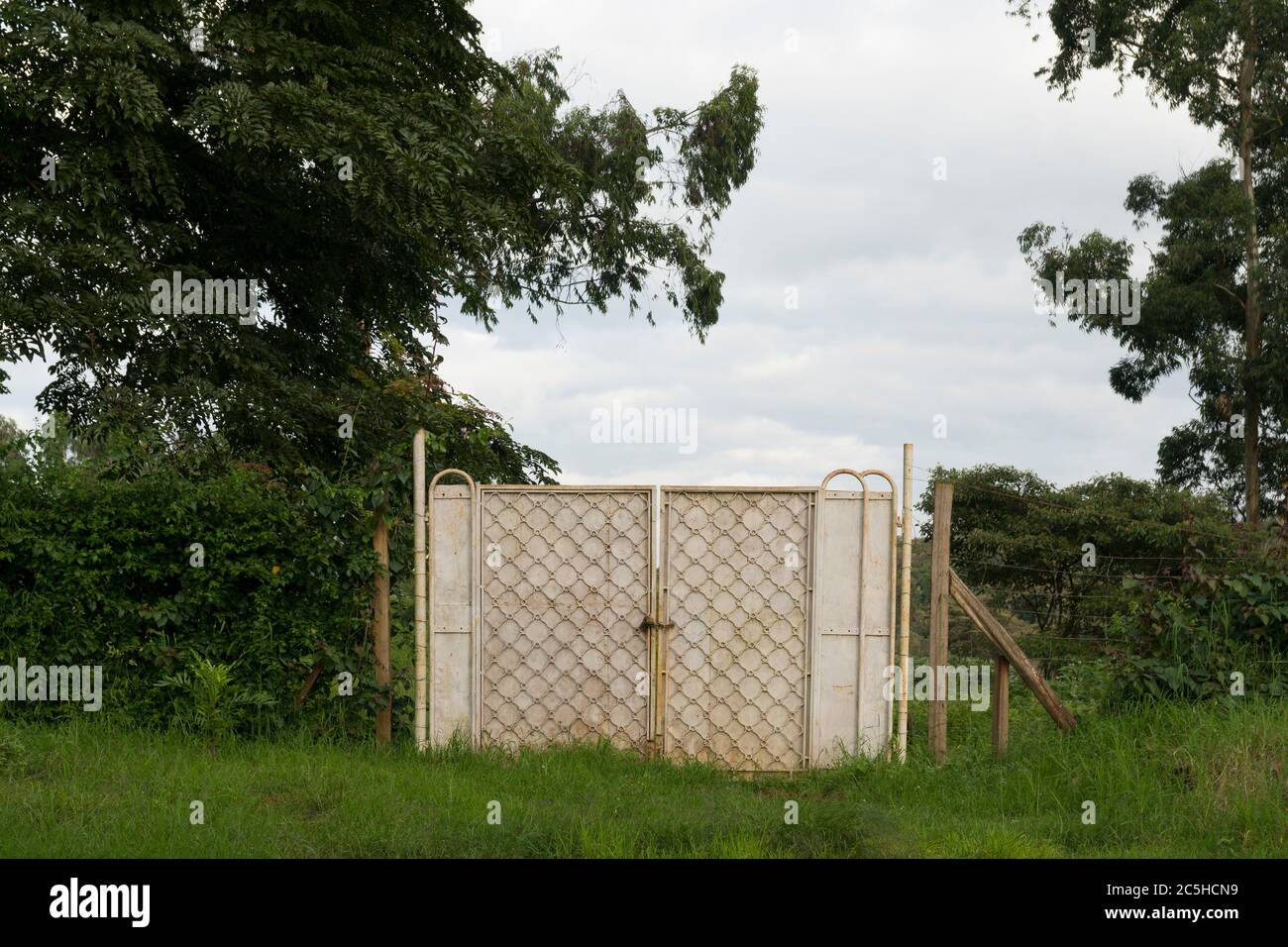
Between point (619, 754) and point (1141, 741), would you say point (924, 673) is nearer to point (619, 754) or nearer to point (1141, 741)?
point (1141, 741)

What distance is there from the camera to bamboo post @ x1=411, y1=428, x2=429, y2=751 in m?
8.27

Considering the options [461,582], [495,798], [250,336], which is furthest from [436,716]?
[250,336]

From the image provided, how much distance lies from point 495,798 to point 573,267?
53.7 ft

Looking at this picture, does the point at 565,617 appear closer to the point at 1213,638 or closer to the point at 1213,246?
the point at 1213,638

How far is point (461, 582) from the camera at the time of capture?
27.3ft

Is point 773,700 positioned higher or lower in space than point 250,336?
lower

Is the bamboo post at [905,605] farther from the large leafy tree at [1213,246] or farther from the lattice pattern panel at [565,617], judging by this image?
the large leafy tree at [1213,246]

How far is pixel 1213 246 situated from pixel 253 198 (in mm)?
17990

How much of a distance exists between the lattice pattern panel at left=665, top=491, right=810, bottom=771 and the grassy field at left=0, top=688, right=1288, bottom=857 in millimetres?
337

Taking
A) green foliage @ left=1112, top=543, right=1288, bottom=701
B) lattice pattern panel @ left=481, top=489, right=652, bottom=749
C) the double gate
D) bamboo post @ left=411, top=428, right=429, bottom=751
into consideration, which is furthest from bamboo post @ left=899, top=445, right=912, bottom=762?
bamboo post @ left=411, top=428, right=429, bottom=751

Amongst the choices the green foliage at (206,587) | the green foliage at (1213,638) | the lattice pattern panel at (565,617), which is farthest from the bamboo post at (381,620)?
the green foliage at (1213,638)

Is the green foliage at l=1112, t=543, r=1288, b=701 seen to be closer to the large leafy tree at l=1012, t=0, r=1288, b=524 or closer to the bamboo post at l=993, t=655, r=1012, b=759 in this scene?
the bamboo post at l=993, t=655, r=1012, b=759

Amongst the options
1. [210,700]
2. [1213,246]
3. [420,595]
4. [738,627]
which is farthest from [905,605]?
[1213,246]

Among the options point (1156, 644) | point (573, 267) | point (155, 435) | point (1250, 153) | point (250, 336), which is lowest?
point (1156, 644)
